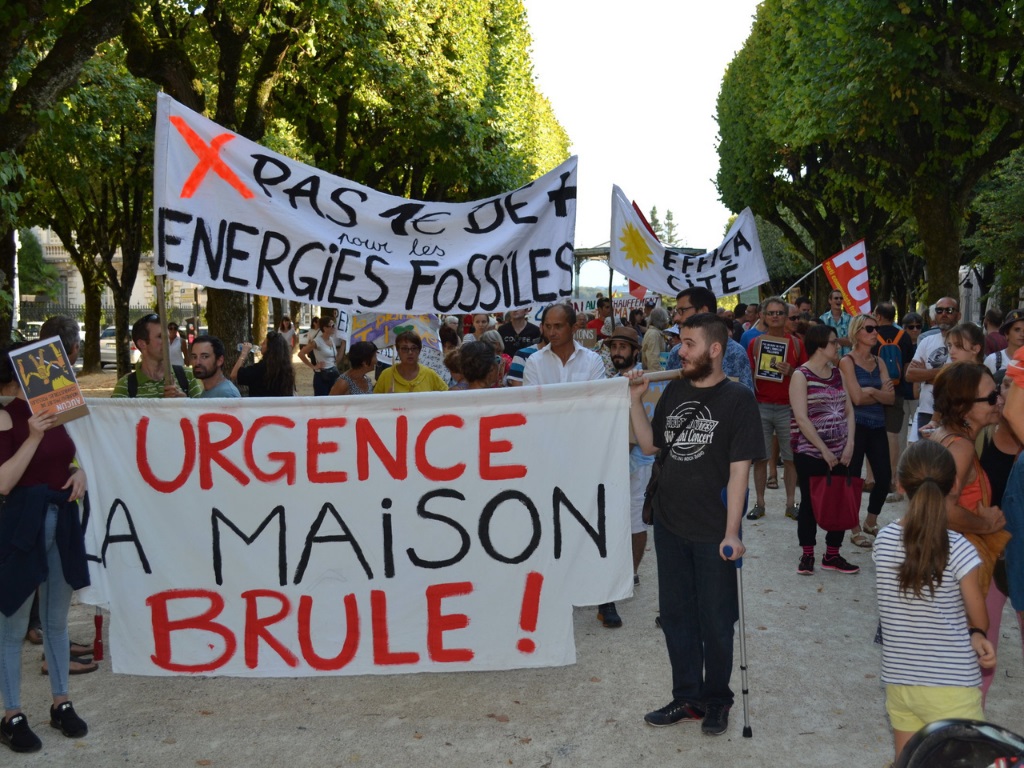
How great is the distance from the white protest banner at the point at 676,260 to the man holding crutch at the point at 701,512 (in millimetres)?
3506

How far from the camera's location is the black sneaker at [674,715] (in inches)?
192

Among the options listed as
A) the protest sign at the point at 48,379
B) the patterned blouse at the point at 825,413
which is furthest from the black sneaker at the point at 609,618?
the protest sign at the point at 48,379

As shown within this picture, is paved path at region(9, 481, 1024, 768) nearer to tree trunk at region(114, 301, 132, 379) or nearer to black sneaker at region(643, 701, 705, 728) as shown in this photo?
black sneaker at region(643, 701, 705, 728)

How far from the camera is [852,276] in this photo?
1331 cm

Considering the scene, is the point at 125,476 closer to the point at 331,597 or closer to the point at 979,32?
the point at 331,597

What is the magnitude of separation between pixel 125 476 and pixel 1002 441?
4.05 meters

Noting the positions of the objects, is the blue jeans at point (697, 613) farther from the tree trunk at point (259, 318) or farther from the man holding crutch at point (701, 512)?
the tree trunk at point (259, 318)

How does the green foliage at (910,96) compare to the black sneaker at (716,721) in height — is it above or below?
above

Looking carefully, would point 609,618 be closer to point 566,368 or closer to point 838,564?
point 566,368

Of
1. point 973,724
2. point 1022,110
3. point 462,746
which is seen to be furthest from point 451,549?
point 1022,110

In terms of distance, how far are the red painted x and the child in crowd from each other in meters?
3.64

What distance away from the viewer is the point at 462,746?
4.70 m

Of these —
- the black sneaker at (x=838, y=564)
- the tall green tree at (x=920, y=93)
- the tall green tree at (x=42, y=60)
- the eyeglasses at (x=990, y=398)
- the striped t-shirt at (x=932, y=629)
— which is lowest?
the black sneaker at (x=838, y=564)

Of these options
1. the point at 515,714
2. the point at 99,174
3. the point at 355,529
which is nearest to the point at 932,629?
the point at 515,714
